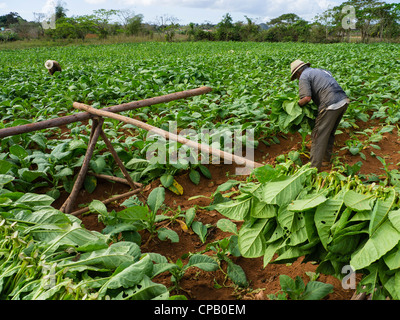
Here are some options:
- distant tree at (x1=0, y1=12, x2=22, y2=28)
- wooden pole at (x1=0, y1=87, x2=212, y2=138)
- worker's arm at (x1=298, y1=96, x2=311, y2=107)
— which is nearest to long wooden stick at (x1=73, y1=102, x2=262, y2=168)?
wooden pole at (x1=0, y1=87, x2=212, y2=138)

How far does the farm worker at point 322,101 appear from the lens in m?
4.11

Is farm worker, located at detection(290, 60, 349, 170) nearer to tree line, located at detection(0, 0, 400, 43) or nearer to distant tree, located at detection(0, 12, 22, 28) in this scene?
tree line, located at detection(0, 0, 400, 43)

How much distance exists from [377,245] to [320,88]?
3361mm

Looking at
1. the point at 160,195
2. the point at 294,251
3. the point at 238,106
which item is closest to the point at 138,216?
the point at 160,195

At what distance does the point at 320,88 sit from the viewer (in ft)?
13.8

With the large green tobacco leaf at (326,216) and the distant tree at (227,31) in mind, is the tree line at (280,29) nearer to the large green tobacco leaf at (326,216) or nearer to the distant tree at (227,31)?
the distant tree at (227,31)

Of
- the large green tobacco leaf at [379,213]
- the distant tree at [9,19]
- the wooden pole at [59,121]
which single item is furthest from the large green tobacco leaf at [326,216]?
the distant tree at [9,19]

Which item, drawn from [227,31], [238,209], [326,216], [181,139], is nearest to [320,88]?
[181,139]

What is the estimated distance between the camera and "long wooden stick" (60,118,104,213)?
300cm

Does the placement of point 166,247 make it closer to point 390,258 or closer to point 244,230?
point 244,230

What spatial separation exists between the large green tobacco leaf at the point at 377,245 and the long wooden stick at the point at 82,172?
258 cm

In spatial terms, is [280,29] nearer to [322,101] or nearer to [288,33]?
[288,33]

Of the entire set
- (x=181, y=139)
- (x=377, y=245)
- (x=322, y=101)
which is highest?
(x=322, y=101)
